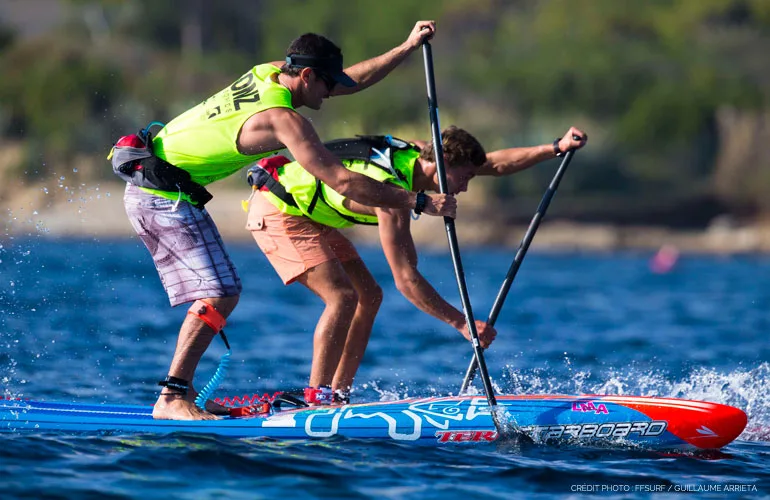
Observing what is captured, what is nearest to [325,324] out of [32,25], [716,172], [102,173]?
[102,173]

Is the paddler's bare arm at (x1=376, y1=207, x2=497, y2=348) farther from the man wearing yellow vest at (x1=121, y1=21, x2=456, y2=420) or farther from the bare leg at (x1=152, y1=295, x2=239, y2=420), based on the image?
the bare leg at (x1=152, y1=295, x2=239, y2=420)

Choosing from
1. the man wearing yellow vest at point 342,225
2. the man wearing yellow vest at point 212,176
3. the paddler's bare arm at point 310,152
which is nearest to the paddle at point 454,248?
the man wearing yellow vest at point 342,225

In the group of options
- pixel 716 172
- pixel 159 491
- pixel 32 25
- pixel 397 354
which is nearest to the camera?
pixel 159 491

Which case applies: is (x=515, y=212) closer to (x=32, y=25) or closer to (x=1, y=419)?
(x=1, y=419)

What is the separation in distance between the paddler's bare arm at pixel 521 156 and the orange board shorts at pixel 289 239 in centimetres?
117

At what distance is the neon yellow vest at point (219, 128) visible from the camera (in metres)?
6.61

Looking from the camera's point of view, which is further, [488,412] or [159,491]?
[488,412]

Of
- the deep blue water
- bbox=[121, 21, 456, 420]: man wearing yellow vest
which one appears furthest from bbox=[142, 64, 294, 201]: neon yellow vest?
the deep blue water

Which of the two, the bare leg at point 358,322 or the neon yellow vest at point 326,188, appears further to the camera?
the bare leg at point 358,322

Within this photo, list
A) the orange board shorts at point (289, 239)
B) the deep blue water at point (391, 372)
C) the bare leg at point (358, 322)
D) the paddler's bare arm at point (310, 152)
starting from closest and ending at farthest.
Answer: the deep blue water at point (391, 372)
the paddler's bare arm at point (310, 152)
the orange board shorts at point (289, 239)
the bare leg at point (358, 322)

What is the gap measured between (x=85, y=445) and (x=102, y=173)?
46.7 metres

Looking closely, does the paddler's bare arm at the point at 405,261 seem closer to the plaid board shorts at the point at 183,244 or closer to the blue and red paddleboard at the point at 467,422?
the blue and red paddleboard at the point at 467,422

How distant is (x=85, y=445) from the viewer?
6.77 m

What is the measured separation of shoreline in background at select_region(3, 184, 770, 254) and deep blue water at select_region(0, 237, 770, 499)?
17.1 m
